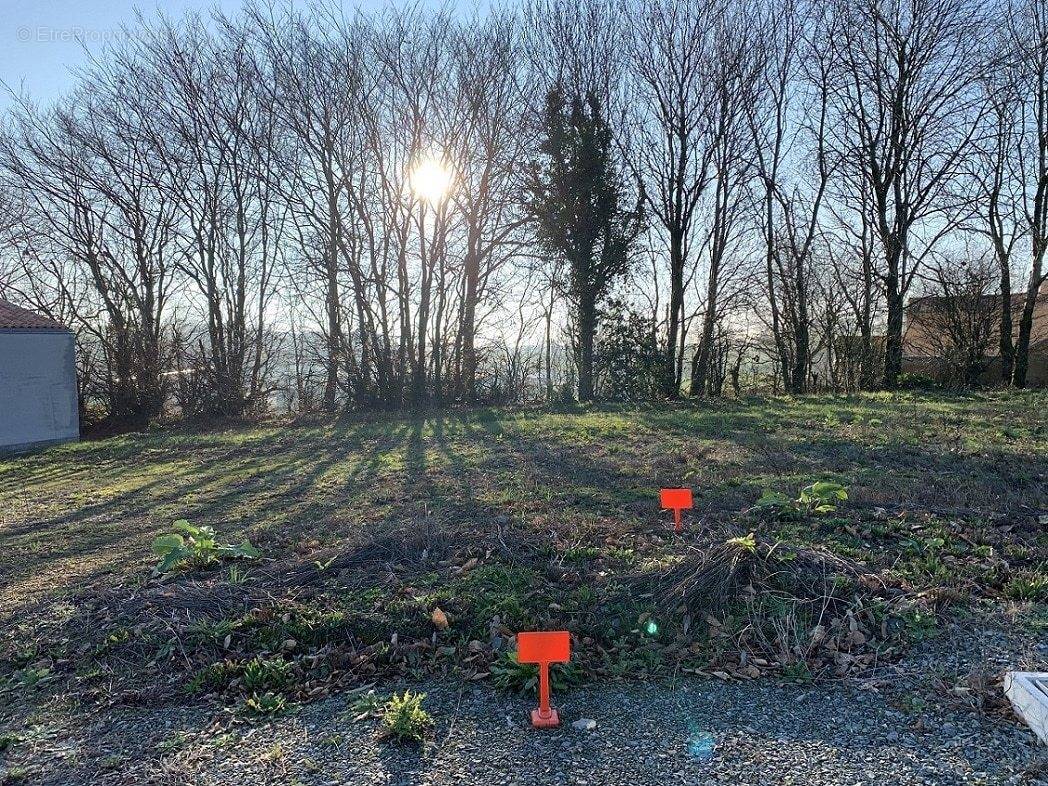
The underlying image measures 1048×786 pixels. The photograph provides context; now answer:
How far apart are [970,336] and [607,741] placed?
17255mm

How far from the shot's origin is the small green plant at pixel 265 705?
2906mm

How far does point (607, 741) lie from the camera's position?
2621mm

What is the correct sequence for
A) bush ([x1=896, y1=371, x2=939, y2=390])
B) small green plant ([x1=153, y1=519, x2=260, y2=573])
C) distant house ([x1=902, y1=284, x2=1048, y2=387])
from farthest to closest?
distant house ([x1=902, y1=284, x2=1048, y2=387]), bush ([x1=896, y1=371, x2=939, y2=390]), small green plant ([x1=153, y1=519, x2=260, y2=573])

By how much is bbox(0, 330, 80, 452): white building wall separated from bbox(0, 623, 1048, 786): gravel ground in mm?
14674

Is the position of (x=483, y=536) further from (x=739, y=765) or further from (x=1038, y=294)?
(x=1038, y=294)

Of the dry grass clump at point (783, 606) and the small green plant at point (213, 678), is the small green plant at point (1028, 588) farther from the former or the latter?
the small green plant at point (213, 678)

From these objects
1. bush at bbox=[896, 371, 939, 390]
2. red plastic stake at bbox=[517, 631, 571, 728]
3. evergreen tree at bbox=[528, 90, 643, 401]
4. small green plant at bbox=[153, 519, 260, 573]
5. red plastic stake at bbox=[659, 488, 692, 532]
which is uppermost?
evergreen tree at bbox=[528, 90, 643, 401]

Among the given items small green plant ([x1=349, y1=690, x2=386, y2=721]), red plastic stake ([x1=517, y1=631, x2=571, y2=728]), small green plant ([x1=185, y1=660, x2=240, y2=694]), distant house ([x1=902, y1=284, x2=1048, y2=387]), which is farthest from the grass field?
distant house ([x1=902, y1=284, x2=1048, y2=387])

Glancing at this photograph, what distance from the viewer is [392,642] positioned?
3.40 metres

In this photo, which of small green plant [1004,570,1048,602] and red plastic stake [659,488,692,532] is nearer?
small green plant [1004,570,1048,602]

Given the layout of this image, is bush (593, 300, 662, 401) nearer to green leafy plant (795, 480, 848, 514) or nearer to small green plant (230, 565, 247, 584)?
green leafy plant (795, 480, 848, 514)

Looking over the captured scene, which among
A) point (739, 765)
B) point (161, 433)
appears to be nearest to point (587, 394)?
point (161, 433)

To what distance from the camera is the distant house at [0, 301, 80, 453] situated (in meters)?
14.6

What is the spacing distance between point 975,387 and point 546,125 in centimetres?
1142
